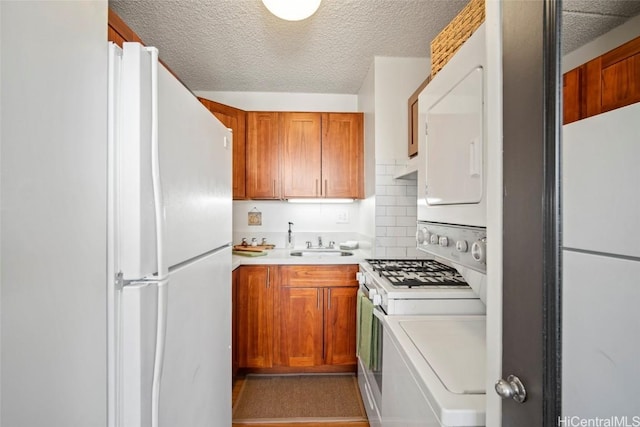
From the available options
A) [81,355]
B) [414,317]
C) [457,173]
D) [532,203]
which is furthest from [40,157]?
[414,317]

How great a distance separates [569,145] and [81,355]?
0.98 meters

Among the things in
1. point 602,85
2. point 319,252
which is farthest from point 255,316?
point 602,85

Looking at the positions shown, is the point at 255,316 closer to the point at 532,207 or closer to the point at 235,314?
the point at 235,314

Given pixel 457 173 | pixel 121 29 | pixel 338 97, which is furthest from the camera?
pixel 338 97

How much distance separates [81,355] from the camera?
24.9 inches

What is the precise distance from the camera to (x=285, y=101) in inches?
123

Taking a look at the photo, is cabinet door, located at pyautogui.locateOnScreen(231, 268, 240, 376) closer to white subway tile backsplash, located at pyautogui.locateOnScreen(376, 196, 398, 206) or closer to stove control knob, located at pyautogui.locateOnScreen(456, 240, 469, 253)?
white subway tile backsplash, located at pyautogui.locateOnScreen(376, 196, 398, 206)

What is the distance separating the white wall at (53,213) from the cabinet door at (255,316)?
1791mm

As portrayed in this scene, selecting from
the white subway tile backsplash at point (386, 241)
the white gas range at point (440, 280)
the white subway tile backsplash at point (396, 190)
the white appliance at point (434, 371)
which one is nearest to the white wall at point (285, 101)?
the white subway tile backsplash at point (396, 190)

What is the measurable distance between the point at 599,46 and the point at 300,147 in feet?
8.25

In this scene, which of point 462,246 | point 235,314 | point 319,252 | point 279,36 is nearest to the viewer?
point 462,246

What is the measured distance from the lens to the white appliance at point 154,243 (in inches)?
28.3

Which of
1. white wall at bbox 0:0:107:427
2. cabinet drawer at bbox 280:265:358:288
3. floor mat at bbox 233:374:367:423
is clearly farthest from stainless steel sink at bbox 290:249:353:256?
white wall at bbox 0:0:107:427

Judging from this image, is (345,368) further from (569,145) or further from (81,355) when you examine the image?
(569,145)
